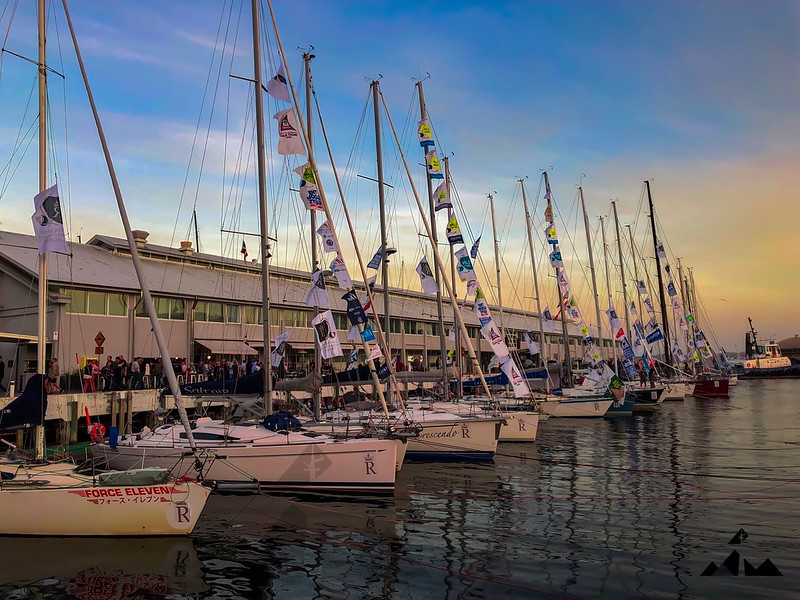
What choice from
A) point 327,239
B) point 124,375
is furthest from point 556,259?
point 124,375

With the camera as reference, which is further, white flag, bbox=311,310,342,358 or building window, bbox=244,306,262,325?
building window, bbox=244,306,262,325

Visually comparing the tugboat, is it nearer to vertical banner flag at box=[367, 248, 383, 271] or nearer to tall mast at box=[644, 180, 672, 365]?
Answer: tall mast at box=[644, 180, 672, 365]

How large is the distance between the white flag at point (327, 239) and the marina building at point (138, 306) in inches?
260

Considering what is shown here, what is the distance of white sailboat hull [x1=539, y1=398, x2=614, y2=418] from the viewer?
141 feet

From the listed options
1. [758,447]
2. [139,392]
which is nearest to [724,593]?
[758,447]

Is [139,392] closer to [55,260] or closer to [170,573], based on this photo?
[55,260]

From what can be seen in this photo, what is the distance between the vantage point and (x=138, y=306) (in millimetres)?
37406

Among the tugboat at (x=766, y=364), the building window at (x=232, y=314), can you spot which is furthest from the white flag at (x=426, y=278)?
the tugboat at (x=766, y=364)

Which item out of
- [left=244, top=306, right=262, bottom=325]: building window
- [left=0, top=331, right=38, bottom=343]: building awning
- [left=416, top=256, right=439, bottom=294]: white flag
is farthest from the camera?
[left=244, top=306, right=262, bottom=325]: building window

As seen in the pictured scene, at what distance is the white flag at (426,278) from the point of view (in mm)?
30109

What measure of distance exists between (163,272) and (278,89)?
25.0 meters

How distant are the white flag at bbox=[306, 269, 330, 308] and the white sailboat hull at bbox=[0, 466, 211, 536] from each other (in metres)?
9.82

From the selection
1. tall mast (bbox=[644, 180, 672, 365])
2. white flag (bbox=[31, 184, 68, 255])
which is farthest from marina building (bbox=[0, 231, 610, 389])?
tall mast (bbox=[644, 180, 672, 365])

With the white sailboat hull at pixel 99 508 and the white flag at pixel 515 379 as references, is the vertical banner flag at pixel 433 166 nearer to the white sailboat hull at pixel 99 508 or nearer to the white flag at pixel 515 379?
the white flag at pixel 515 379
